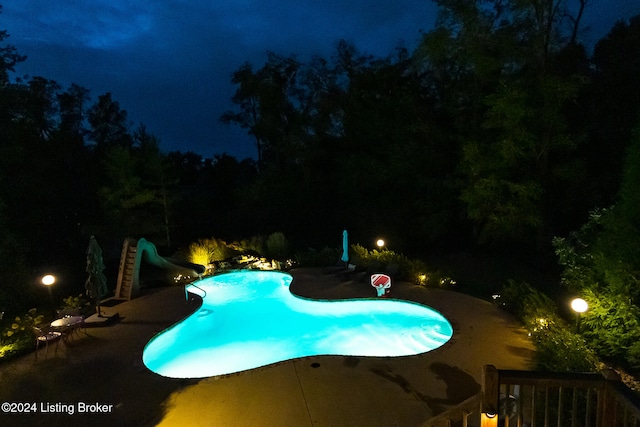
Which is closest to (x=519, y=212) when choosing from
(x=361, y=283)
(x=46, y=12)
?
(x=361, y=283)

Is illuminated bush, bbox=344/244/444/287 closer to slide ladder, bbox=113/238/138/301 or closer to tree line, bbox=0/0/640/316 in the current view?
tree line, bbox=0/0/640/316

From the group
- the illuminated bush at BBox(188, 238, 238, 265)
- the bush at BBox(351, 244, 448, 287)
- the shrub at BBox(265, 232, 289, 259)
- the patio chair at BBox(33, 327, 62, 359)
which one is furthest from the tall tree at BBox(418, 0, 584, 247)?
the patio chair at BBox(33, 327, 62, 359)

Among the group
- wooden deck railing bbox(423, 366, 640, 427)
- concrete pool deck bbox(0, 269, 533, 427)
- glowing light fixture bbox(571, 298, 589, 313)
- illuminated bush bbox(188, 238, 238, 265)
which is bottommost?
concrete pool deck bbox(0, 269, 533, 427)

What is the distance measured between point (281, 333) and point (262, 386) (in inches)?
133

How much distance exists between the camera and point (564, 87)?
10633 millimetres

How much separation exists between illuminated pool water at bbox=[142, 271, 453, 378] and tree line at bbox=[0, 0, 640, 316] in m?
5.19

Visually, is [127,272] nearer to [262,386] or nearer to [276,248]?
[276,248]

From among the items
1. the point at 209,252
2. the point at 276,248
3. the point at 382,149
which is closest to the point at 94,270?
the point at 209,252

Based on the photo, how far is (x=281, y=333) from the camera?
29.1 ft

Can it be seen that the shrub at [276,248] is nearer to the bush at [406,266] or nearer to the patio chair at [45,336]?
the bush at [406,266]

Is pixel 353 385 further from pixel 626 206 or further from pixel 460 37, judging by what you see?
pixel 460 37

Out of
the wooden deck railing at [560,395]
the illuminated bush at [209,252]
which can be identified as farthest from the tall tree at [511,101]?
the wooden deck railing at [560,395]

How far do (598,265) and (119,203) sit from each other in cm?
1458

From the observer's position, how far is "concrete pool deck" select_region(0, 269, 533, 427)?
4828 millimetres
